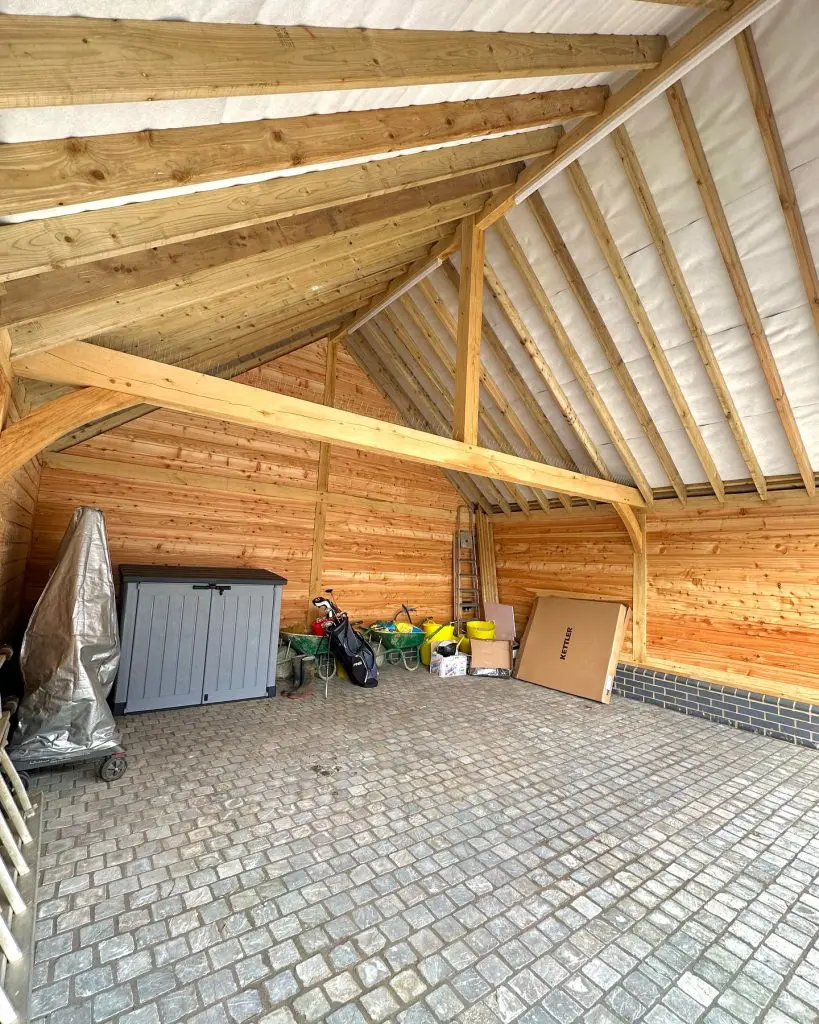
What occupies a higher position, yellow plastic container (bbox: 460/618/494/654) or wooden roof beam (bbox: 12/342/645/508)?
wooden roof beam (bbox: 12/342/645/508)

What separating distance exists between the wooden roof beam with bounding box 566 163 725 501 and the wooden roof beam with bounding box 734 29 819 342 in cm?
104

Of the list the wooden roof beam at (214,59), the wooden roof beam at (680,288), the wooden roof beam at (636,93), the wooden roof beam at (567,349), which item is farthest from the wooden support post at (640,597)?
the wooden roof beam at (214,59)

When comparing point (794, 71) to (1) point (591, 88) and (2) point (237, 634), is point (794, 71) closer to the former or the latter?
(1) point (591, 88)

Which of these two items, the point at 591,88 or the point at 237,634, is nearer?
the point at 591,88

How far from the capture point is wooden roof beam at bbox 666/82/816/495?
304 centimetres

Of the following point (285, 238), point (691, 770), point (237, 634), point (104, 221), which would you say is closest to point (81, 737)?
point (237, 634)

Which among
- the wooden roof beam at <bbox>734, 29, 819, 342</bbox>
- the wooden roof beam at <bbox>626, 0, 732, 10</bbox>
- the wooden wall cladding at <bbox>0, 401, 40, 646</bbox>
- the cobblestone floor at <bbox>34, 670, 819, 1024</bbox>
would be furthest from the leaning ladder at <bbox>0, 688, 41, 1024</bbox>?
the wooden roof beam at <bbox>734, 29, 819, 342</bbox>

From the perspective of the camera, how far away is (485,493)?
8102mm

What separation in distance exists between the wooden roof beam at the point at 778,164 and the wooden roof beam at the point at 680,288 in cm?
68

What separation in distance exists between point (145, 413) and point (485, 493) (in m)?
5.25

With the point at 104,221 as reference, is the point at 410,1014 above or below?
below

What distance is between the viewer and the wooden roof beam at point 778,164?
2.72 meters

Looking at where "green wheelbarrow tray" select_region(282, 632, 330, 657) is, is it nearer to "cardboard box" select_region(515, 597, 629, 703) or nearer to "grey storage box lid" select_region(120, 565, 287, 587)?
"grey storage box lid" select_region(120, 565, 287, 587)

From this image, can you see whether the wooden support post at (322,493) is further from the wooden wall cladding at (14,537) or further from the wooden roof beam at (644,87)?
the wooden roof beam at (644,87)
